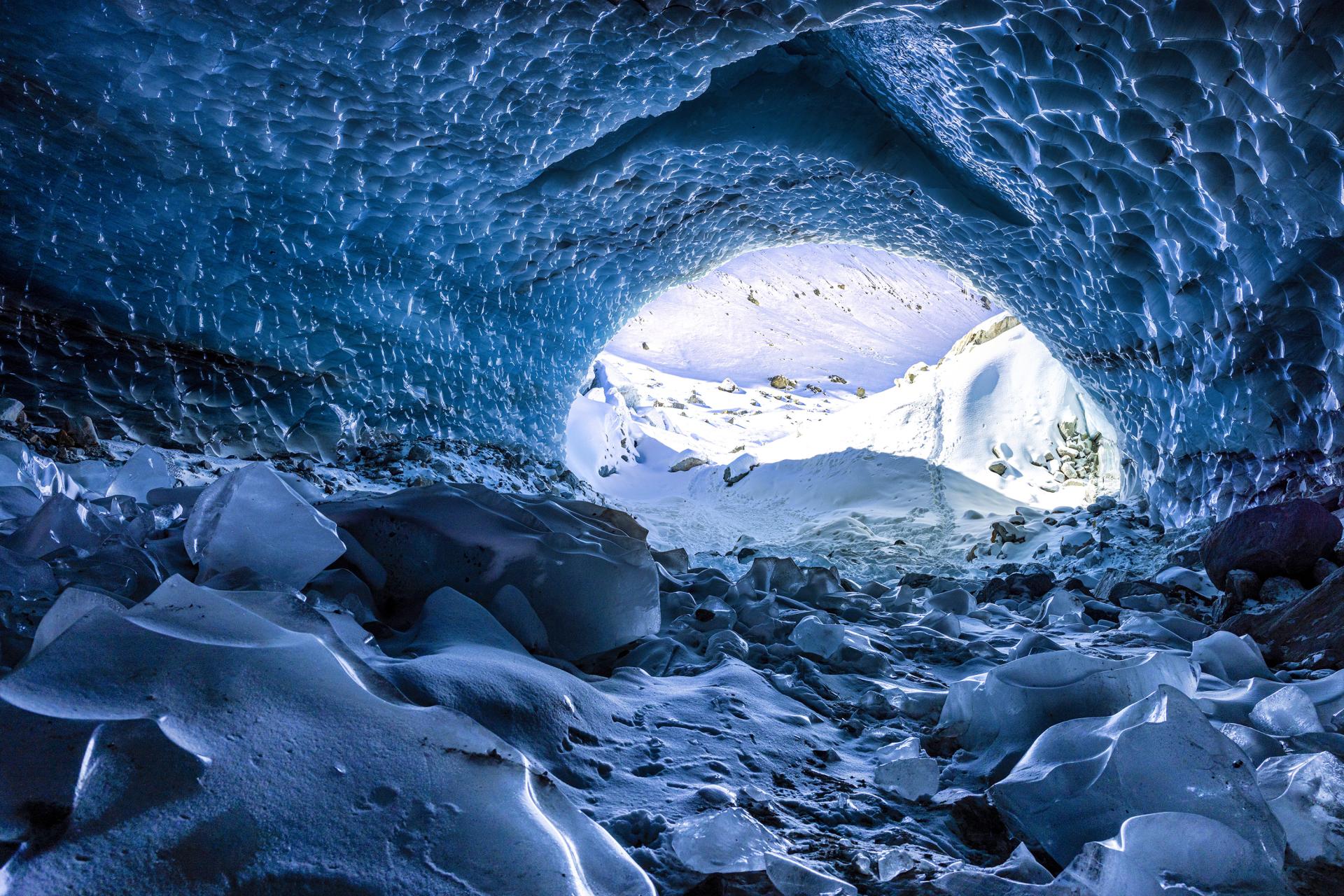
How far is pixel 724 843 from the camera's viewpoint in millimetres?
833

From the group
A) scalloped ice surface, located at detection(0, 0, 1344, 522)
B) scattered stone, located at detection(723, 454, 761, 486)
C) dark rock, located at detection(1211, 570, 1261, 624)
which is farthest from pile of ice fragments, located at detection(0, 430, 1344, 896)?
scattered stone, located at detection(723, 454, 761, 486)

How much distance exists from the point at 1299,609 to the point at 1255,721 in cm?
95

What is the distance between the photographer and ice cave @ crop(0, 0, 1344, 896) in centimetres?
76

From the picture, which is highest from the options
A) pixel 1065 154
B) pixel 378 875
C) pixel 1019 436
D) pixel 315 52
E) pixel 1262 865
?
pixel 1065 154

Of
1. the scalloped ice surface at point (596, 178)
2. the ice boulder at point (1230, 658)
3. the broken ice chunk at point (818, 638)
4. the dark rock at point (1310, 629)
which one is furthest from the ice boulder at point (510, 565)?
the scalloped ice surface at point (596, 178)

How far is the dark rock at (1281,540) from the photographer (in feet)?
8.11

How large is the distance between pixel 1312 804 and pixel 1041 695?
340 mm

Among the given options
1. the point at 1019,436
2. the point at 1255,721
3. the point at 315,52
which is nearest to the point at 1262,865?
the point at 1255,721

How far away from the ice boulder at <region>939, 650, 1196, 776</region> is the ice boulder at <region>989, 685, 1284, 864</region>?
18 centimetres

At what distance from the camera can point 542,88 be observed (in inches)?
166

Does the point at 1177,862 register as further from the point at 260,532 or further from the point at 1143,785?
the point at 260,532

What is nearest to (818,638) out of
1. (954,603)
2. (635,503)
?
(954,603)

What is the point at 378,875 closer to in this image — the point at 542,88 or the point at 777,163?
the point at 542,88

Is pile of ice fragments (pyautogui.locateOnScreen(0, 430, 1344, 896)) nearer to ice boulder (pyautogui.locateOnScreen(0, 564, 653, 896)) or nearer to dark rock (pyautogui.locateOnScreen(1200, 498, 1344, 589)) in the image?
ice boulder (pyautogui.locateOnScreen(0, 564, 653, 896))
